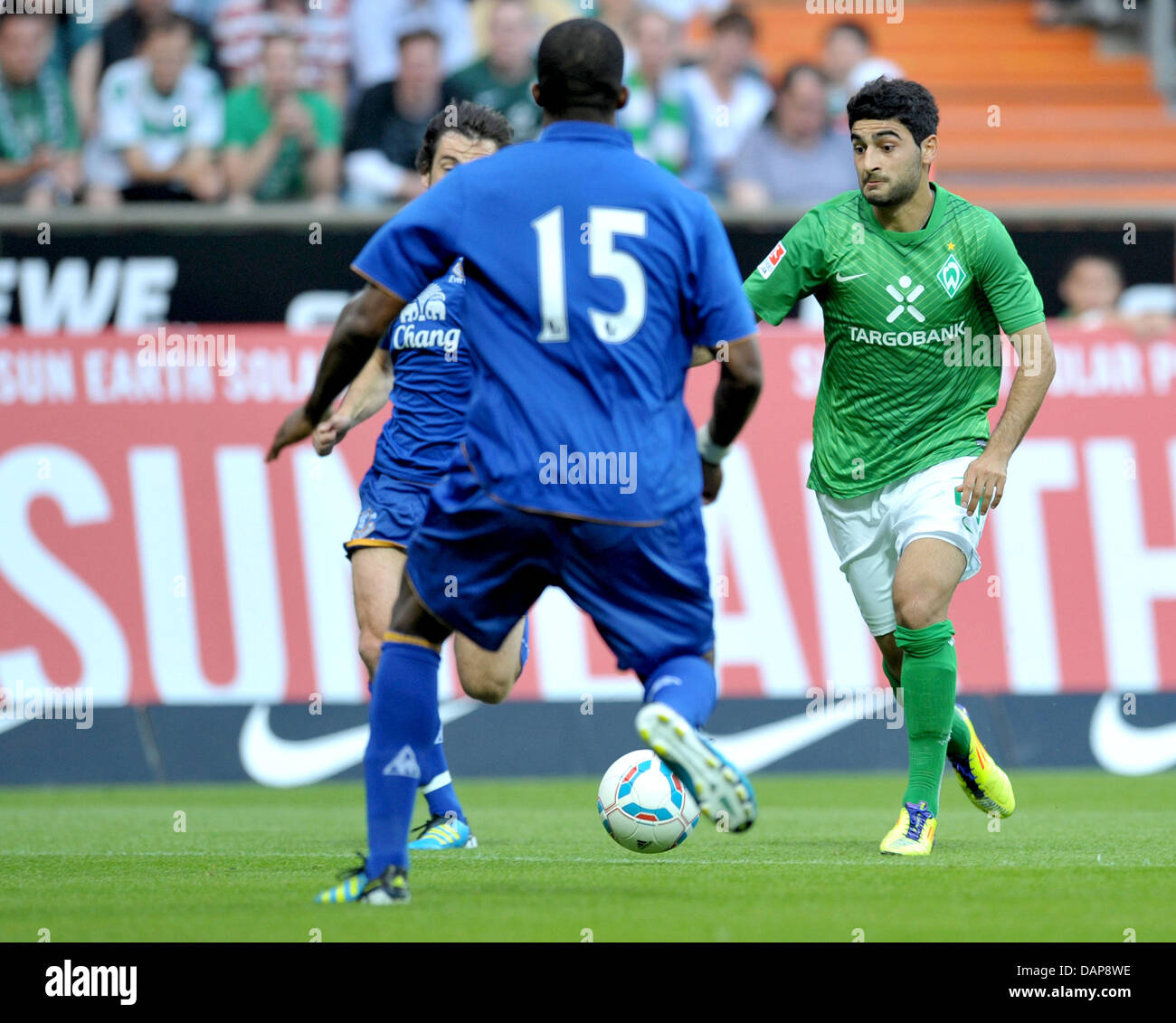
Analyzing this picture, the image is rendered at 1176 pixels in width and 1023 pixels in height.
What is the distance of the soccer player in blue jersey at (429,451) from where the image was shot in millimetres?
7457

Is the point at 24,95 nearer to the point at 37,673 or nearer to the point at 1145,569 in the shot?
the point at 37,673

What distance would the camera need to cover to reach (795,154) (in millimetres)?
14258

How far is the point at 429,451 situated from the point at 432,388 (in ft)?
0.80

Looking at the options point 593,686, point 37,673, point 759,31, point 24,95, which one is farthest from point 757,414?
point 759,31

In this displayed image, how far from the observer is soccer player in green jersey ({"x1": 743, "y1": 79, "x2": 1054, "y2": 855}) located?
6918mm

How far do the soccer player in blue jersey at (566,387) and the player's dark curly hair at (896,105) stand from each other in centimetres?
192

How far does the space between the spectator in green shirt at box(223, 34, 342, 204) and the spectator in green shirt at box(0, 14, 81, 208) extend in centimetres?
113

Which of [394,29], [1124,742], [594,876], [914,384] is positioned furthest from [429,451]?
[394,29]

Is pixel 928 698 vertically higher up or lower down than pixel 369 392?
lower down

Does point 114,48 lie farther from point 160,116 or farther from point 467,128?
point 467,128

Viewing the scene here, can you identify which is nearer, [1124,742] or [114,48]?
[1124,742]
